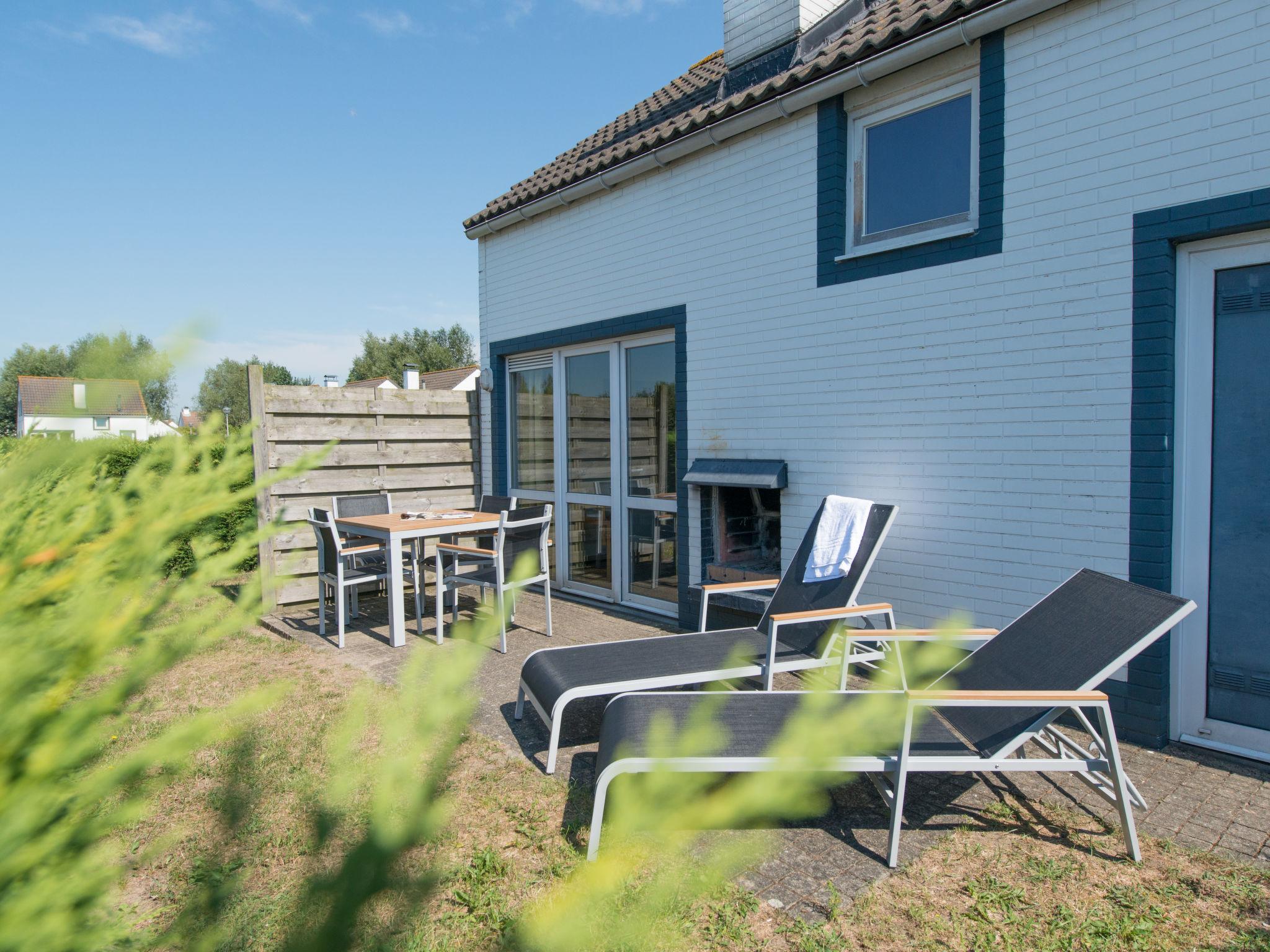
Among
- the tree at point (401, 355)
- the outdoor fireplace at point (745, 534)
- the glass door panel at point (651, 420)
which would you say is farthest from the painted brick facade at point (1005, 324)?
the tree at point (401, 355)

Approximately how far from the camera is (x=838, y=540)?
4.96 meters

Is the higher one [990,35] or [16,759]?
[990,35]

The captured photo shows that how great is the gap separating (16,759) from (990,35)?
5.73 m

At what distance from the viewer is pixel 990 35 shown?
15.4 ft

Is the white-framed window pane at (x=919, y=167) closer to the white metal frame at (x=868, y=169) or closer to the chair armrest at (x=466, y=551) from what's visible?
the white metal frame at (x=868, y=169)

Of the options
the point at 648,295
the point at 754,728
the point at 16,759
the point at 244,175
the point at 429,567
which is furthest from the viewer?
the point at 429,567

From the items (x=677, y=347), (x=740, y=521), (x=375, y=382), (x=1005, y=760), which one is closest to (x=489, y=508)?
(x=677, y=347)

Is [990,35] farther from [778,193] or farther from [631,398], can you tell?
[631,398]

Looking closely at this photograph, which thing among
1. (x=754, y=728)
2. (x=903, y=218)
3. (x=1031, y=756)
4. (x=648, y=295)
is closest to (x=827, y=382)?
(x=903, y=218)

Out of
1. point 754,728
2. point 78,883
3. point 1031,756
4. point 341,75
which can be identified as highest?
point 341,75

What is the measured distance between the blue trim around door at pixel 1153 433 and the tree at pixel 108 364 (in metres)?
4.57

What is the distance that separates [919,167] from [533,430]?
16.4ft

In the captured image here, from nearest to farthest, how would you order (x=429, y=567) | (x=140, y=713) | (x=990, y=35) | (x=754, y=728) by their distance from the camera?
1. (x=140, y=713)
2. (x=754, y=728)
3. (x=990, y=35)
4. (x=429, y=567)

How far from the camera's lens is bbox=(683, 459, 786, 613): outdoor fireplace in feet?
19.6
